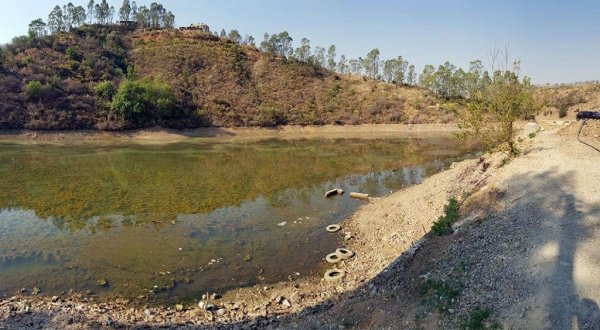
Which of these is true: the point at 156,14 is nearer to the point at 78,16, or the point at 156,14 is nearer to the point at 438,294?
the point at 78,16

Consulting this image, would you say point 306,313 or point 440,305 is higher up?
point 440,305

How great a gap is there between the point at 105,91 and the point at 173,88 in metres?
12.0

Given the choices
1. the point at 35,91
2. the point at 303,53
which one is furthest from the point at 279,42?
the point at 35,91

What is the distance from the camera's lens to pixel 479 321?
8.33 metres

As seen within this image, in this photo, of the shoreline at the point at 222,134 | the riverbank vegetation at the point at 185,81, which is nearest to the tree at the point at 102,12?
the riverbank vegetation at the point at 185,81

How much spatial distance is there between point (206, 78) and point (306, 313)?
77.1 m

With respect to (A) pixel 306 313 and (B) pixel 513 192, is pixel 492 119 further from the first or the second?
(A) pixel 306 313

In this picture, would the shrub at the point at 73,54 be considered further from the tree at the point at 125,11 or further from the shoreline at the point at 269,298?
the shoreline at the point at 269,298

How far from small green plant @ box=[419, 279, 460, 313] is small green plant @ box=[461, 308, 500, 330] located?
59 cm

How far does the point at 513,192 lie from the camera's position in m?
13.6

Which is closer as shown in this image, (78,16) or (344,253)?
(344,253)

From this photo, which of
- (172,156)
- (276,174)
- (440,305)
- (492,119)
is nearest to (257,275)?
(440,305)

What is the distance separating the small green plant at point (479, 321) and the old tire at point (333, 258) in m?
7.86

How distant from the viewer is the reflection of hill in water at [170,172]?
24.1m
